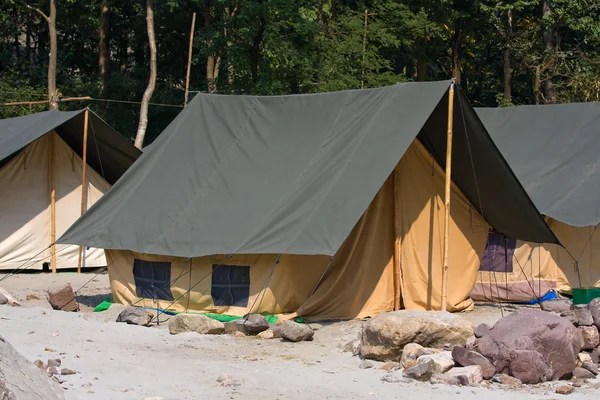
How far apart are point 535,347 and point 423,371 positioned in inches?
36.6

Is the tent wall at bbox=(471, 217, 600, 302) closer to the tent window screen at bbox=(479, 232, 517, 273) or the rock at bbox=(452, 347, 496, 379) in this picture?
the tent window screen at bbox=(479, 232, 517, 273)

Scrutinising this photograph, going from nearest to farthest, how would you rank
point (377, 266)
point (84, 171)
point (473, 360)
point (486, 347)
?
point (473, 360) < point (486, 347) < point (377, 266) < point (84, 171)

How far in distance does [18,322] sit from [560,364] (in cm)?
509

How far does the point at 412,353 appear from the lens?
24.2ft

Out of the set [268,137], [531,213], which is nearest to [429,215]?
[531,213]

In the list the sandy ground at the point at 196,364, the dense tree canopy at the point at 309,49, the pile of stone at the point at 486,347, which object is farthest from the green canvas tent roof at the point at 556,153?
the dense tree canopy at the point at 309,49

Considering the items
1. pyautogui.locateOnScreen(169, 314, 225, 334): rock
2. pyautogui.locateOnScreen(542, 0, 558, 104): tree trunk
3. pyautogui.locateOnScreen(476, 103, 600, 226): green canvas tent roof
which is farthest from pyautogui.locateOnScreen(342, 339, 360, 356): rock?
pyautogui.locateOnScreen(542, 0, 558, 104): tree trunk

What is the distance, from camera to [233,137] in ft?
36.8

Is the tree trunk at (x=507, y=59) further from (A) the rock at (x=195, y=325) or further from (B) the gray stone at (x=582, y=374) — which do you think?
(B) the gray stone at (x=582, y=374)

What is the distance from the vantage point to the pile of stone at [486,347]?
22.7 feet

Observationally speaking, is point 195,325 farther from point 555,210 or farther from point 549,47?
point 549,47

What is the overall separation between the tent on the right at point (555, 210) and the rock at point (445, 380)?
549 cm

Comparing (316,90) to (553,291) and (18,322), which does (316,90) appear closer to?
(553,291)

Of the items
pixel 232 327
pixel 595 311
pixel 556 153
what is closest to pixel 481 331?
pixel 595 311
